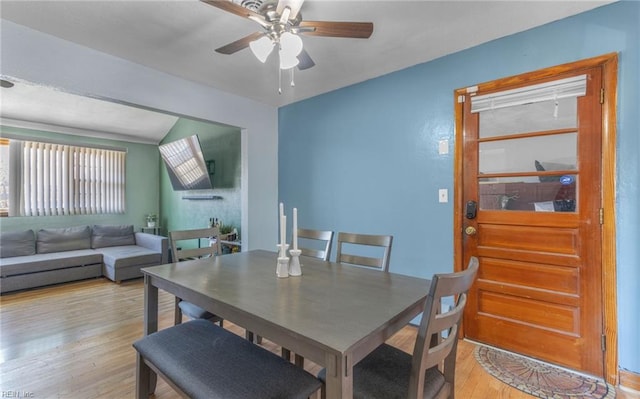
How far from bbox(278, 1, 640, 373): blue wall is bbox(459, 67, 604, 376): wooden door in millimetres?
125

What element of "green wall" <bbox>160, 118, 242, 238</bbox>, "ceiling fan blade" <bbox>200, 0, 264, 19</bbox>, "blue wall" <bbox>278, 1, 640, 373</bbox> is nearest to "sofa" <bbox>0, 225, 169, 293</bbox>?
"green wall" <bbox>160, 118, 242, 238</bbox>

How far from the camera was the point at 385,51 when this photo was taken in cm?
235

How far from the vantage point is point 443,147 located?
8.06ft

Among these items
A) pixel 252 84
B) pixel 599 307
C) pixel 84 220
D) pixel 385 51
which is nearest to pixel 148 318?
pixel 252 84

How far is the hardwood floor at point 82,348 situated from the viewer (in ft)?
5.86

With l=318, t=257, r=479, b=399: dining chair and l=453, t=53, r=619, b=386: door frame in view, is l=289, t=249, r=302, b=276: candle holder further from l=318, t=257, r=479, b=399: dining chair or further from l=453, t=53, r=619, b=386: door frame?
l=453, t=53, r=619, b=386: door frame

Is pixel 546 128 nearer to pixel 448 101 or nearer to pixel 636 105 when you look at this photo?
pixel 636 105

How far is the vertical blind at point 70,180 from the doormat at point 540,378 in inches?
232

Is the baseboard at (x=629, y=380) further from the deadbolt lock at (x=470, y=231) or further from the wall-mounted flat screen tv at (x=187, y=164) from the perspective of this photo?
the wall-mounted flat screen tv at (x=187, y=164)

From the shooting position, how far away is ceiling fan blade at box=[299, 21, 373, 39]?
148cm

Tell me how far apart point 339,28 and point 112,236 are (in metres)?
5.05

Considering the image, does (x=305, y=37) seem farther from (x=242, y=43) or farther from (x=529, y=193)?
(x=529, y=193)

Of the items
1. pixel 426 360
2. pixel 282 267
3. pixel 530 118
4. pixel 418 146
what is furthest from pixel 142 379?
pixel 530 118

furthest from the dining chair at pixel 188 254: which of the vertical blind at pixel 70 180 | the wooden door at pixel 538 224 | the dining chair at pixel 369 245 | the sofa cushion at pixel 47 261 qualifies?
the vertical blind at pixel 70 180
